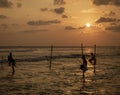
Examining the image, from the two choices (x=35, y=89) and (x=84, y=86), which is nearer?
(x=35, y=89)

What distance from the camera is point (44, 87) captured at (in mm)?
26047

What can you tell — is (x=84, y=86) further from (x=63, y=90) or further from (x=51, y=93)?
(x=51, y=93)

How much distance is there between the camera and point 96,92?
77.6ft

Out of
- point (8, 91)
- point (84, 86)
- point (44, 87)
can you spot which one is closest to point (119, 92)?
point (84, 86)

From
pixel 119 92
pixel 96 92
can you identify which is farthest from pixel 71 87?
pixel 119 92

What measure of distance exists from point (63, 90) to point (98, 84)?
15.7 ft

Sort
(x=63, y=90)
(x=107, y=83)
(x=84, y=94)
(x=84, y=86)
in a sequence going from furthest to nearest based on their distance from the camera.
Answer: (x=107, y=83) → (x=84, y=86) → (x=63, y=90) → (x=84, y=94)

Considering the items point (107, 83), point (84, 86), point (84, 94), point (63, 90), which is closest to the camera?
point (84, 94)

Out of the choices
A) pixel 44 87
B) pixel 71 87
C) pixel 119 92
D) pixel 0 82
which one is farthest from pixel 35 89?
pixel 119 92

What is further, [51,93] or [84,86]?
[84,86]

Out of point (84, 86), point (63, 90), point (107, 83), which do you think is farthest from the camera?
point (107, 83)

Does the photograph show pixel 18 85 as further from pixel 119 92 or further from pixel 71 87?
pixel 119 92

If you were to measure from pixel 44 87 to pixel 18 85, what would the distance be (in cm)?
280

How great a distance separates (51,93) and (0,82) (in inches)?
304
